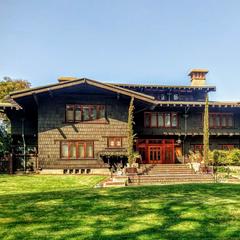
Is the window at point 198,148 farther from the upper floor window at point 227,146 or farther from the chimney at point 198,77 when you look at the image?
the chimney at point 198,77


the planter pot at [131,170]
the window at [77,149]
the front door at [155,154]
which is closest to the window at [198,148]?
the front door at [155,154]

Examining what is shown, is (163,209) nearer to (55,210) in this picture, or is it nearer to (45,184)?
(55,210)

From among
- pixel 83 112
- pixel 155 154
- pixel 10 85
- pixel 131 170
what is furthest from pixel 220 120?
pixel 10 85

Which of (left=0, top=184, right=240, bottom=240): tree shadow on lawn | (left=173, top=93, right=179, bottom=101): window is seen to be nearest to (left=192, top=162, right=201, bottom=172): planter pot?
(left=173, top=93, right=179, bottom=101): window

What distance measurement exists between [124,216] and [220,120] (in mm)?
24894

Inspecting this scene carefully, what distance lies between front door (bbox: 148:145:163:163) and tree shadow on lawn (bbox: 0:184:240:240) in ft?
56.7

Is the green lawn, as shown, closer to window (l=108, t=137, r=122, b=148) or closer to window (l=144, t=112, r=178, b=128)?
window (l=108, t=137, r=122, b=148)

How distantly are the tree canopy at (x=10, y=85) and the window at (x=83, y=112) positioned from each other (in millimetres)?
25299

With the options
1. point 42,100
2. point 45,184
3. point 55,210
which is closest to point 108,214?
point 55,210

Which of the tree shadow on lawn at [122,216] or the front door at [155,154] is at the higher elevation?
the front door at [155,154]

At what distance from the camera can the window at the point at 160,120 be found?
101 ft

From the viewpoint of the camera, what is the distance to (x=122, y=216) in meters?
9.33

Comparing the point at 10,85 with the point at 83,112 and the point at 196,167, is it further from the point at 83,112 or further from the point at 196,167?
the point at 196,167

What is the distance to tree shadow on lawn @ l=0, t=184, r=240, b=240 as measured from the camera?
300 inches
